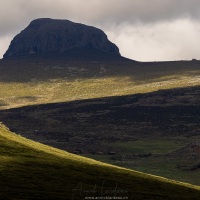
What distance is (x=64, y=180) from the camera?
164 ft

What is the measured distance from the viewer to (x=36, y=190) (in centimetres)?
4666

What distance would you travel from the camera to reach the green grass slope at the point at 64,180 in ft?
154

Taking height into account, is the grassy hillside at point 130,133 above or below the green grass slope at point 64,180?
below

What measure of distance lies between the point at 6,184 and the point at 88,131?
4758 inches

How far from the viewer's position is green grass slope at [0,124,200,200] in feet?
154

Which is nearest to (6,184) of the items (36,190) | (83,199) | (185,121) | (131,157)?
(36,190)

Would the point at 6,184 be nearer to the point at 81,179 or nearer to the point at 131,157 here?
the point at 81,179

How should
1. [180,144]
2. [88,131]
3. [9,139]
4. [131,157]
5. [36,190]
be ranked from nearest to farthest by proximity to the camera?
[36,190] < [9,139] < [131,157] < [180,144] < [88,131]

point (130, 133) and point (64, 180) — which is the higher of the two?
point (64, 180)

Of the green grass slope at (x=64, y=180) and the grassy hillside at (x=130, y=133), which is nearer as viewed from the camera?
the green grass slope at (x=64, y=180)

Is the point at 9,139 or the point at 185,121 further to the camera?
the point at 185,121

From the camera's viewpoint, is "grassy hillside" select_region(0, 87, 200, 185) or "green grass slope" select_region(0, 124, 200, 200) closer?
"green grass slope" select_region(0, 124, 200, 200)

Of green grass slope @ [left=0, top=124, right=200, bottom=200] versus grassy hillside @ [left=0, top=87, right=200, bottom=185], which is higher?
green grass slope @ [left=0, top=124, right=200, bottom=200]

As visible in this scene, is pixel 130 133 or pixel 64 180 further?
pixel 130 133
